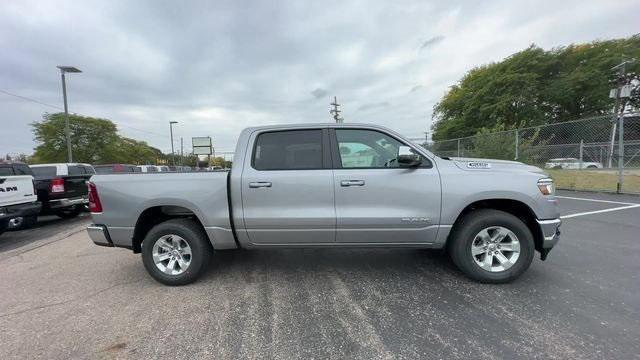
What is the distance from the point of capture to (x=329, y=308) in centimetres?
323

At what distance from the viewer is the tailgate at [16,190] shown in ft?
20.3

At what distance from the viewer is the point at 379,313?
10.2ft

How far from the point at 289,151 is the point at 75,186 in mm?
8293

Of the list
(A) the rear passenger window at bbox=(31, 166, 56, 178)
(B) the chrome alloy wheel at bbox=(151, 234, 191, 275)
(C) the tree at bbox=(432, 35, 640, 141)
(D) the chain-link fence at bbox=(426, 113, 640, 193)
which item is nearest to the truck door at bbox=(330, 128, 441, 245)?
(B) the chrome alloy wheel at bbox=(151, 234, 191, 275)

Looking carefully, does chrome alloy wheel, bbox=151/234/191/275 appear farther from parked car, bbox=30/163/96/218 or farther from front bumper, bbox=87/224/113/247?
parked car, bbox=30/163/96/218

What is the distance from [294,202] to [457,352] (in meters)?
2.08

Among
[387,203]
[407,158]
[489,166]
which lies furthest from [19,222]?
[489,166]

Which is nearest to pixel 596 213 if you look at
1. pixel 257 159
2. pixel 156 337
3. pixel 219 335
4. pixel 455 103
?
pixel 257 159

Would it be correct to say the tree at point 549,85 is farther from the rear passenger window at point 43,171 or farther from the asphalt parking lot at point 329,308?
the rear passenger window at point 43,171

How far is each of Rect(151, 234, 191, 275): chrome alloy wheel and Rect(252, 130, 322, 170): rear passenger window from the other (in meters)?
1.33

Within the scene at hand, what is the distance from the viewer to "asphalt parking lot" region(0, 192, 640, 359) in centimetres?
260

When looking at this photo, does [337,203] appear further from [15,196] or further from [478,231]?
[15,196]

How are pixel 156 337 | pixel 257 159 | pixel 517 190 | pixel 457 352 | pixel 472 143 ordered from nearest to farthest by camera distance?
pixel 457 352 < pixel 156 337 < pixel 517 190 < pixel 257 159 < pixel 472 143

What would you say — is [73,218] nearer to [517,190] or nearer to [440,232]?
[440,232]
